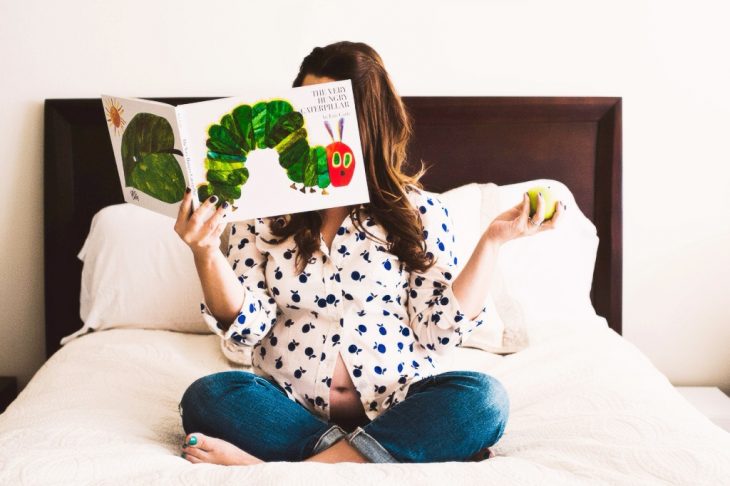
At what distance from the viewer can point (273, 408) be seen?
Result: 1151 millimetres

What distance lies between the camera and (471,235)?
1816 millimetres

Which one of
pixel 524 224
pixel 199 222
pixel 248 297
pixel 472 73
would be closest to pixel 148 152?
pixel 199 222

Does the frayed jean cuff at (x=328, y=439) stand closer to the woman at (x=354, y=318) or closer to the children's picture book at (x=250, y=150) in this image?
the woman at (x=354, y=318)

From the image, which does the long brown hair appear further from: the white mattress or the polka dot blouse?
the white mattress

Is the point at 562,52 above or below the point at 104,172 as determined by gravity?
above

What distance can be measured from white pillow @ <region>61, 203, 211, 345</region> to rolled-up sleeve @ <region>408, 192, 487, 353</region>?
2.28 ft

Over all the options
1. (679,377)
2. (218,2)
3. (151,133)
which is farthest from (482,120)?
(151,133)

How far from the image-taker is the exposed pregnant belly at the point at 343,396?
1228 mm

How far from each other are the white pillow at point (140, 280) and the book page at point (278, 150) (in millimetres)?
697

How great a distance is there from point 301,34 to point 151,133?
3.25ft

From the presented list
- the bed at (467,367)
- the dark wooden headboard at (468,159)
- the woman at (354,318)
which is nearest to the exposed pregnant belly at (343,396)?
the woman at (354,318)

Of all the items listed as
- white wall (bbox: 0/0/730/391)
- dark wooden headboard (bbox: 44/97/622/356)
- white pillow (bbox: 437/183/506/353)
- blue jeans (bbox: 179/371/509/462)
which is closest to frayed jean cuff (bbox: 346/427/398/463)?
blue jeans (bbox: 179/371/509/462)

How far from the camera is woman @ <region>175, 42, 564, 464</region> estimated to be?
3.64ft

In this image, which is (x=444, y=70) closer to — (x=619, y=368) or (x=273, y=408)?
(x=619, y=368)
